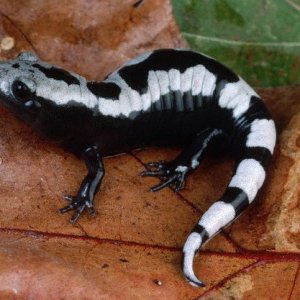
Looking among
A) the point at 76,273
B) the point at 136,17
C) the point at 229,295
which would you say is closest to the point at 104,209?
the point at 76,273

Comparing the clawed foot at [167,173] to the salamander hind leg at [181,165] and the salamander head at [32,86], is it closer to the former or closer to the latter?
the salamander hind leg at [181,165]

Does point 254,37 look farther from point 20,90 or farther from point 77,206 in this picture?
point 77,206

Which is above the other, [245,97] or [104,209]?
[245,97]

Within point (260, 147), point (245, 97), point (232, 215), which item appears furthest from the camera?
point (245, 97)

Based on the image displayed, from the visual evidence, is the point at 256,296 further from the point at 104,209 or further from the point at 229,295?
the point at 104,209

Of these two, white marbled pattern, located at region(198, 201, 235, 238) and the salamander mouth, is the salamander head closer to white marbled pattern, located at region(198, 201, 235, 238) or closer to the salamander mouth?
the salamander mouth

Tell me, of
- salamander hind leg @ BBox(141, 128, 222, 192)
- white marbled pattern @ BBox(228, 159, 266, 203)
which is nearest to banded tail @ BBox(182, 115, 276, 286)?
white marbled pattern @ BBox(228, 159, 266, 203)

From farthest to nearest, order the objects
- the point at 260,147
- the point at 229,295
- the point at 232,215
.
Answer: the point at 260,147, the point at 232,215, the point at 229,295

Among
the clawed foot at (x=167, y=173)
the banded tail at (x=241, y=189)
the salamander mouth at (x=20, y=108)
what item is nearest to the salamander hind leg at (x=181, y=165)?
the clawed foot at (x=167, y=173)
